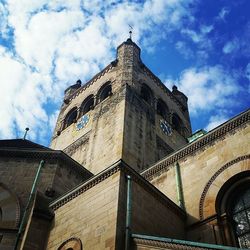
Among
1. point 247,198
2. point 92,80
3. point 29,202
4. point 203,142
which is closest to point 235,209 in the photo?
point 247,198

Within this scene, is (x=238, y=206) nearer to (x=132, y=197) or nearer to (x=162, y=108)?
(x=132, y=197)

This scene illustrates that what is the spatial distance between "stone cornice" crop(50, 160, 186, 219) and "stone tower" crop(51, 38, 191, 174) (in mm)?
5871

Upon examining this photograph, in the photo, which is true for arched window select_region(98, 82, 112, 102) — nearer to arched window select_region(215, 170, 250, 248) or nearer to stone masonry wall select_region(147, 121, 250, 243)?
stone masonry wall select_region(147, 121, 250, 243)

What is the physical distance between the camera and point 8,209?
11203 millimetres

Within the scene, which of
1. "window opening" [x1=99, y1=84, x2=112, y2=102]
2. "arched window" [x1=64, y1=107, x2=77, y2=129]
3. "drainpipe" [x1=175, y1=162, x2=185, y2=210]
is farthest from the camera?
"arched window" [x1=64, y1=107, x2=77, y2=129]

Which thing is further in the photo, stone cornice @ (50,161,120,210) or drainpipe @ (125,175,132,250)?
stone cornice @ (50,161,120,210)

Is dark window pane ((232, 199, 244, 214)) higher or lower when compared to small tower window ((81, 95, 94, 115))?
lower

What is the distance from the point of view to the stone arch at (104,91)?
2373cm

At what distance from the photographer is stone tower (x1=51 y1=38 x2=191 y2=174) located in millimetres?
17859

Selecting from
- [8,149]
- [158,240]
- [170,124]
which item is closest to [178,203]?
[158,240]

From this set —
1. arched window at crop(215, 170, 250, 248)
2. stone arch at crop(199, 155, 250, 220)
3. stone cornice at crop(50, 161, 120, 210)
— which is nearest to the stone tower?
stone arch at crop(199, 155, 250, 220)

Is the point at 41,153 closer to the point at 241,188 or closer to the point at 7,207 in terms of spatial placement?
the point at 7,207

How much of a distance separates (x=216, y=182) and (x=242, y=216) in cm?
127

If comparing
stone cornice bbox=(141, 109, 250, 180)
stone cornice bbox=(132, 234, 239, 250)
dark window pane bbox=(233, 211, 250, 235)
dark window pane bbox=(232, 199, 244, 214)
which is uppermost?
stone cornice bbox=(141, 109, 250, 180)
